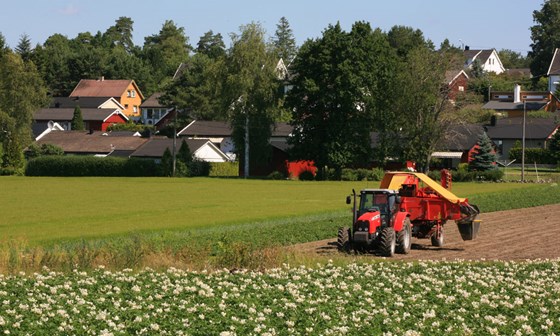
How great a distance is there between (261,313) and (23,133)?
9838cm

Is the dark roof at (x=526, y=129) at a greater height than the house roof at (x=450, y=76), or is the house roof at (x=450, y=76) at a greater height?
the house roof at (x=450, y=76)

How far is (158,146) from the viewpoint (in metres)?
109

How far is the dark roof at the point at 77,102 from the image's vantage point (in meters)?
162

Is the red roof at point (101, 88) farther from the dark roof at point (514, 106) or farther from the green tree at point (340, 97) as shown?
the green tree at point (340, 97)

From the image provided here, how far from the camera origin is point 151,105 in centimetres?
16612

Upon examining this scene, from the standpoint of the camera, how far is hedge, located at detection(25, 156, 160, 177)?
100 m

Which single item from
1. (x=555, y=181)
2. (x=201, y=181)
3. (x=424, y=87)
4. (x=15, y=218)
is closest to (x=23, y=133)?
(x=201, y=181)

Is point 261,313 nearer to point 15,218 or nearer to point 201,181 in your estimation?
point 15,218

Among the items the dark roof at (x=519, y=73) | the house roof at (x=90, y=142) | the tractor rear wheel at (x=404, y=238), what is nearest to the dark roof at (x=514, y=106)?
the dark roof at (x=519, y=73)

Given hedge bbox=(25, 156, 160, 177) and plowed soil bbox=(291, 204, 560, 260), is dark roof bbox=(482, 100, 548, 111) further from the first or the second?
plowed soil bbox=(291, 204, 560, 260)

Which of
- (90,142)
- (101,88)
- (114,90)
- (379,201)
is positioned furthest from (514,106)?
(379,201)

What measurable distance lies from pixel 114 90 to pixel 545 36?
7435cm

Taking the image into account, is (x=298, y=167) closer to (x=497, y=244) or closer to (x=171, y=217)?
(x=171, y=217)

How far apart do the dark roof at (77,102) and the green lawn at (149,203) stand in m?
71.9
